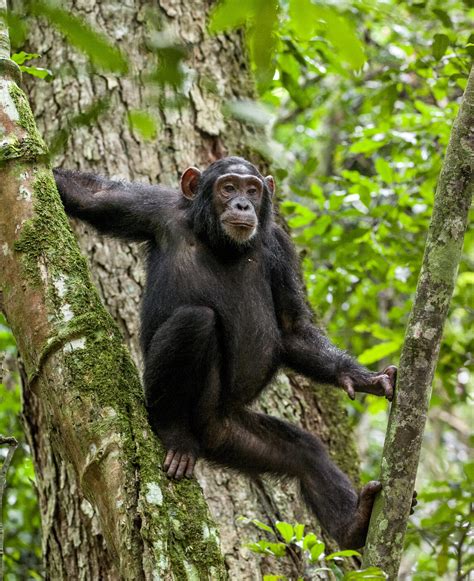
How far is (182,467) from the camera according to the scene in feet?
12.3

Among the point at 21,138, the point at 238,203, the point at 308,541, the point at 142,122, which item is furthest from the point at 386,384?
the point at 142,122

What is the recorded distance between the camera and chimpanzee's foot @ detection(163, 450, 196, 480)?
360 cm

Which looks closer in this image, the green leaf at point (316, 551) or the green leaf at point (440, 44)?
the green leaf at point (316, 551)

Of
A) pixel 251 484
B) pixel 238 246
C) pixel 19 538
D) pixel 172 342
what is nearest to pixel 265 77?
pixel 172 342

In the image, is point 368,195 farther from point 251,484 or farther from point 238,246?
point 251,484

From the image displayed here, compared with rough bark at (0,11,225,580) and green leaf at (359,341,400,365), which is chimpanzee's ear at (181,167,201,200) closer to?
rough bark at (0,11,225,580)

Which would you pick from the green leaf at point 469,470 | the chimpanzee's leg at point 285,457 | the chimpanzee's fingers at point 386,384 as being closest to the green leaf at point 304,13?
the chimpanzee's fingers at point 386,384

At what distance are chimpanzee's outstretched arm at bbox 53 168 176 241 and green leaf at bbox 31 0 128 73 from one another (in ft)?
11.8

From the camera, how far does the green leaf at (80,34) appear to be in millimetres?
1607

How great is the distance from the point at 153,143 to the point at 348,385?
2.76 m

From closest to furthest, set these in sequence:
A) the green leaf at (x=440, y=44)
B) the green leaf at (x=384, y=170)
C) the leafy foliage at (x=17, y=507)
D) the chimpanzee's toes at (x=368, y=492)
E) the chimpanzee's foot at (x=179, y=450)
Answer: the chimpanzee's foot at (x=179, y=450)
the chimpanzee's toes at (x=368, y=492)
the green leaf at (x=440, y=44)
the green leaf at (x=384, y=170)
the leafy foliage at (x=17, y=507)

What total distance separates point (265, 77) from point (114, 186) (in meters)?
3.77

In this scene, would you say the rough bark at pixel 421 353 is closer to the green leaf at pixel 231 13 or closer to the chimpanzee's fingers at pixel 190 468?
the chimpanzee's fingers at pixel 190 468

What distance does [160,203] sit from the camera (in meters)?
5.42
